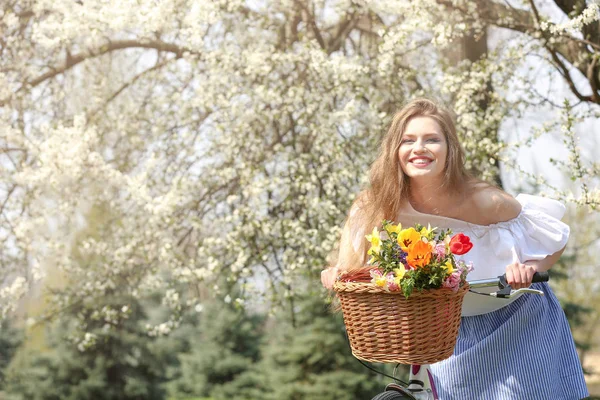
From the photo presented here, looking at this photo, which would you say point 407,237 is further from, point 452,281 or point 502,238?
point 502,238

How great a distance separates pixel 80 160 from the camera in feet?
18.9

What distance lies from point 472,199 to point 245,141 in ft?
10.3

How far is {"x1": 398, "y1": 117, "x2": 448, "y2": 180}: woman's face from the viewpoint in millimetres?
2910

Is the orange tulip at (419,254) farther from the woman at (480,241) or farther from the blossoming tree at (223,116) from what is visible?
the blossoming tree at (223,116)

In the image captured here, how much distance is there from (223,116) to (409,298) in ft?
12.0

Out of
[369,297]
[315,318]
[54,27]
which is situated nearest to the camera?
[369,297]

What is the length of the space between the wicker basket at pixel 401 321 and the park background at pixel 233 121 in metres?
2.15

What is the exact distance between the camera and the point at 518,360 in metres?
2.95

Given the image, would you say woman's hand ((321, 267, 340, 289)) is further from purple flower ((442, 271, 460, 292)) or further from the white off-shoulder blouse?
purple flower ((442, 271, 460, 292))

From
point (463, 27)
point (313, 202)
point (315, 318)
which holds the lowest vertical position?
point (315, 318)

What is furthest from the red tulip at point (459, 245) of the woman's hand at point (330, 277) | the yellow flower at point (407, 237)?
the woman's hand at point (330, 277)

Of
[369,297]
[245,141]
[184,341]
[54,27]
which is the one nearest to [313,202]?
[245,141]

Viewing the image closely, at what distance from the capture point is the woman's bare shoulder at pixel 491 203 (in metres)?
2.95

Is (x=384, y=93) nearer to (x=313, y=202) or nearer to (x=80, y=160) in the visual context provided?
(x=313, y=202)
